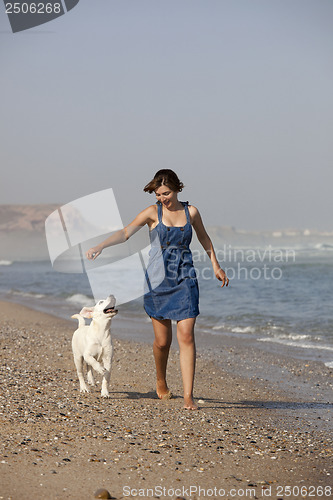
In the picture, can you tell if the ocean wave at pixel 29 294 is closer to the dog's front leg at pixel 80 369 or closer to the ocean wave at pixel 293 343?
the ocean wave at pixel 293 343

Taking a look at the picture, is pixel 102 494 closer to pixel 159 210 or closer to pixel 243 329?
pixel 159 210

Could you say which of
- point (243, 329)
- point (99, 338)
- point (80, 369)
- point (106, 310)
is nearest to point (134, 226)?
point (106, 310)

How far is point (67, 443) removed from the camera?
4418 millimetres

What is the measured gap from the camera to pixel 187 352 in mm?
5676

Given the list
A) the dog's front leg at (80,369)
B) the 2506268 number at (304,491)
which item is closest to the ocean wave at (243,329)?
the dog's front leg at (80,369)

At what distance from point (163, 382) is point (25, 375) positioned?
1.86m

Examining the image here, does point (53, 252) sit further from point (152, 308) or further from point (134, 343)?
point (134, 343)

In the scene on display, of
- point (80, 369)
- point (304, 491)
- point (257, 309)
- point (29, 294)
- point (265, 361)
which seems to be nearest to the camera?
point (304, 491)

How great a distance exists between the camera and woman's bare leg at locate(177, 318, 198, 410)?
222 inches

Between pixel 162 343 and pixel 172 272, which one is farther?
pixel 162 343

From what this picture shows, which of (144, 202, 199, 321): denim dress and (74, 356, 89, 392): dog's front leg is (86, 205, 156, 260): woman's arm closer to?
(144, 202, 199, 321): denim dress

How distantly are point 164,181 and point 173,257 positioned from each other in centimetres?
73

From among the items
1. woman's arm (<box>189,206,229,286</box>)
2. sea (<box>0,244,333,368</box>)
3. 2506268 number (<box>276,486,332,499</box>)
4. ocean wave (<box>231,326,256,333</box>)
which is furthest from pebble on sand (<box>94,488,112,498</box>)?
ocean wave (<box>231,326,256,333</box>)

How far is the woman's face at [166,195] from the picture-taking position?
5.56m
